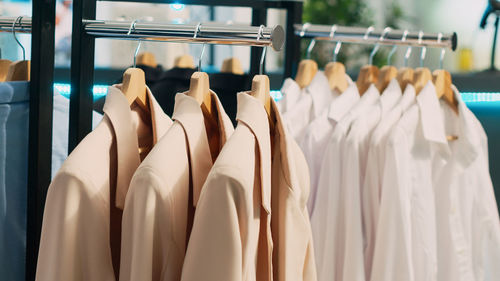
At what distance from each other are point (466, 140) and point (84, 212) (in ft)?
3.43

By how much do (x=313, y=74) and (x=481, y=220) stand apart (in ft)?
1.95

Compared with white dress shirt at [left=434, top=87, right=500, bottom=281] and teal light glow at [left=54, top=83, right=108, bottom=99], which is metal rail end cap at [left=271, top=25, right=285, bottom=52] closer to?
white dress shirt at [left=434, top=87, right=500, bottom=281]

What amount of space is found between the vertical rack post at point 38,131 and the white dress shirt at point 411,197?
29.5 inches

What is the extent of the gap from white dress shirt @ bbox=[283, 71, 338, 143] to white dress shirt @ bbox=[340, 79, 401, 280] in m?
0.17

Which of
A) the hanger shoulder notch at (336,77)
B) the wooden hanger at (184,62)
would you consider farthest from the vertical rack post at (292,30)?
the wooden hanger at (184,62)

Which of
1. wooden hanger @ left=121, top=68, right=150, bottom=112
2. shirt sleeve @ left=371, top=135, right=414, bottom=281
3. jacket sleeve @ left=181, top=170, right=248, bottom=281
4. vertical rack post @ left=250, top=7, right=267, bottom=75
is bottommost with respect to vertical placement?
shirt sleeve @ left=371, top=135, right=414, bottom=281

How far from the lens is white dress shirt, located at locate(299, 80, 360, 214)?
1.54m

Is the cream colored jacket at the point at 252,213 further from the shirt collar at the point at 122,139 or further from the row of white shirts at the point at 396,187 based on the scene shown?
the row of white shirts at the point at 396,187

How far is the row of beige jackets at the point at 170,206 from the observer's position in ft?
2.79

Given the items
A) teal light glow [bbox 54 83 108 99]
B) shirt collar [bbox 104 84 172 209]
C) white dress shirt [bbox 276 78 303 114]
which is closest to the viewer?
shirt collar [bbox 104 84 172 209]

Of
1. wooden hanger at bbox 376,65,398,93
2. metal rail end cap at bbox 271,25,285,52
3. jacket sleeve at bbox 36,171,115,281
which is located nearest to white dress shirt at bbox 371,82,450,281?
wooden hanger at bbox 376,65,398,93

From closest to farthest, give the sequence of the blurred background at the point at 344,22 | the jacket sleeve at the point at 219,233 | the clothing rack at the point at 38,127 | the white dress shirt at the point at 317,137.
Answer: the jacket sleeve at the point at 219,233 → the clothing rack at the point at 38,127 → the white dress shirt at the point at 317,137 → the blurred background at the point at 344,22

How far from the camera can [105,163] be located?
3.01 ft

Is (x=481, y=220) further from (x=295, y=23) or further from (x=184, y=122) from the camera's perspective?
(x=184, y=122)
